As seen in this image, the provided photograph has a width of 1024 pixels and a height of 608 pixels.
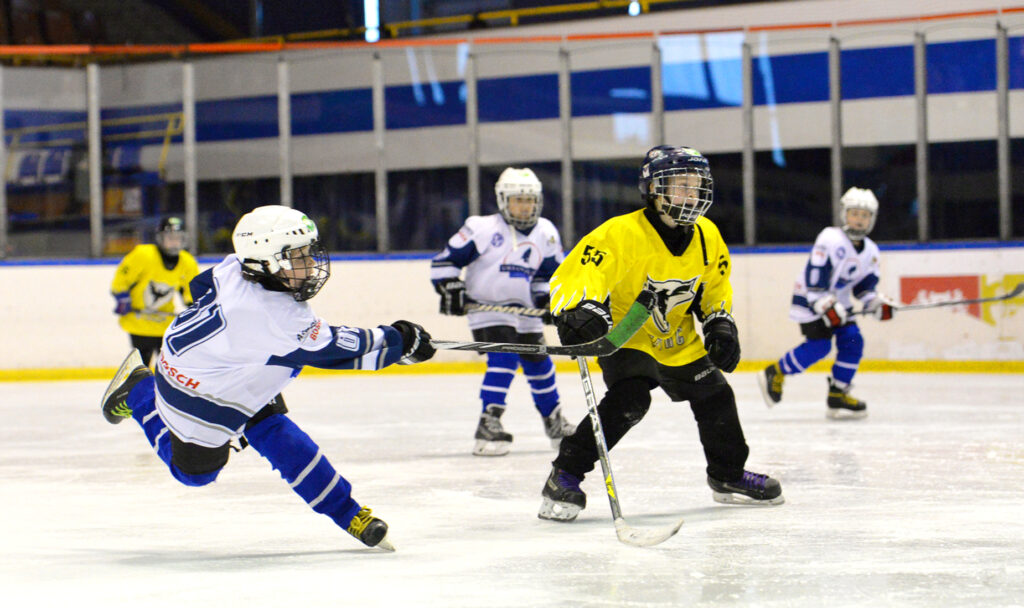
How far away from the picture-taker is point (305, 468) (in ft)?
8.49

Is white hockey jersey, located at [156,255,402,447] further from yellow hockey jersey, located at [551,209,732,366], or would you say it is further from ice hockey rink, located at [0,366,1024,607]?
yellow hockey jersey, located at [551,209,732,366]

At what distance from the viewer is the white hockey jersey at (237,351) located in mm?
2453

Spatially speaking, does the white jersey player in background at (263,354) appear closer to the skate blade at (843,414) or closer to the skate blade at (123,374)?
the skate blade at (123,374)

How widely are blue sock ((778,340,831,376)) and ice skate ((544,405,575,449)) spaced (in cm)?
138

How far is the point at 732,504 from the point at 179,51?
7.71 meters

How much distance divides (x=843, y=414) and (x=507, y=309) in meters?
1.87

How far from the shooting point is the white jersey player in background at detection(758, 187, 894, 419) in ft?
17.2

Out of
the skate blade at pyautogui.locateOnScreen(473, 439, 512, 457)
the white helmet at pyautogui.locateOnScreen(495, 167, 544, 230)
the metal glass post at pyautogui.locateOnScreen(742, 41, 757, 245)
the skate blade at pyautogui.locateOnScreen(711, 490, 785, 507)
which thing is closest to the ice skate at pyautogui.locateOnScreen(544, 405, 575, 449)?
the skate blade at pyautogui.locateOnScreen(473, 439, 512, 457)

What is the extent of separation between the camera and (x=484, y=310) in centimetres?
436

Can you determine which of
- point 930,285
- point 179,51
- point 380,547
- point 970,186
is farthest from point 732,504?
point 179,51

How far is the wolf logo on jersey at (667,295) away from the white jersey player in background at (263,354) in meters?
0.64

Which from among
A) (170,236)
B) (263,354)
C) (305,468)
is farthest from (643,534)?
(170,236)

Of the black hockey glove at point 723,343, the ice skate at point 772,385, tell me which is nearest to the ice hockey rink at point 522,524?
the ice skate at point 772,385

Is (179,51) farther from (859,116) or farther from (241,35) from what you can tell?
(859,116)
